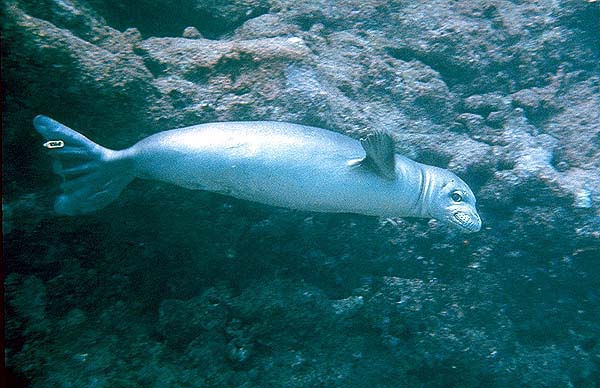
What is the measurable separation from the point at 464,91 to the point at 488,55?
0.50 meters

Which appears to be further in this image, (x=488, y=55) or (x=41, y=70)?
(x=488, y=55)

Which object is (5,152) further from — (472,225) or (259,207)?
(472,225)

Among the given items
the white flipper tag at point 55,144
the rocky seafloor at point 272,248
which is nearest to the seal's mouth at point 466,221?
the rocky seafloor at point 272,248

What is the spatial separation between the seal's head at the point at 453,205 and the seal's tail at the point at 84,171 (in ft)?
7.10

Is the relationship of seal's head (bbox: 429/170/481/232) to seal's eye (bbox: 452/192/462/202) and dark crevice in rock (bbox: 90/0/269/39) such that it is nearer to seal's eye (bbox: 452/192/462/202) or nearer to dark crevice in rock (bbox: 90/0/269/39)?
seal's eye (bbox: 452/192/462/202)

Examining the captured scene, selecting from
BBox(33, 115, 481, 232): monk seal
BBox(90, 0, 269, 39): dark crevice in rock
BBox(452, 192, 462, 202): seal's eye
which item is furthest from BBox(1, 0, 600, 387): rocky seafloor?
BBox(452, 192, 462, 202): seal's eye

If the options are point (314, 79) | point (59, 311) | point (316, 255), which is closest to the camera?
point (59, 311)

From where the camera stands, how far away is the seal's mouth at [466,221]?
2572 millimetres

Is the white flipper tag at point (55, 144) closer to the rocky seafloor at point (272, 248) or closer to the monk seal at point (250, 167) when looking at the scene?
the monk seal at point (250, 167)

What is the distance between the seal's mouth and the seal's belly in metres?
0.56

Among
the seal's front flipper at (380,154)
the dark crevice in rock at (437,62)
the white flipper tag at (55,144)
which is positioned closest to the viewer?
the seal's front flipper at (380,154)

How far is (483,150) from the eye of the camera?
3238 millimetres

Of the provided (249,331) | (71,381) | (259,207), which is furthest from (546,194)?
(71,381)

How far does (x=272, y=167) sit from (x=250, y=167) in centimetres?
14
